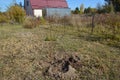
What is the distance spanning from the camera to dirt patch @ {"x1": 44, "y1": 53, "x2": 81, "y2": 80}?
3863 mm

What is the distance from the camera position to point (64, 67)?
4.18 meters

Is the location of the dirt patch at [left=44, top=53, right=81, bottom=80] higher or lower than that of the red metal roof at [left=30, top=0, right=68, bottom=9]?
lower

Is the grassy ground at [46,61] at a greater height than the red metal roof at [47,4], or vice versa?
the red metal roof at [47,4]

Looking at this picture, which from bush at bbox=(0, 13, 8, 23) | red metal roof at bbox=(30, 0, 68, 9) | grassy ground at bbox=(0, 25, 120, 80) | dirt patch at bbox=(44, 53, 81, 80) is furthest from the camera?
red metal roof at bbox=(30, 0, 68, 9)

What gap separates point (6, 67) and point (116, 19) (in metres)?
4.87

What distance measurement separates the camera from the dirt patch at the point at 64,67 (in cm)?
386

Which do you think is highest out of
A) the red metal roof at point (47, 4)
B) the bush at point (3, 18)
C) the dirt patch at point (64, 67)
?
the red metal roof at point (47, 4)

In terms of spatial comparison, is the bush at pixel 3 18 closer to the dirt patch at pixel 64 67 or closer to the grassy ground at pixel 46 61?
the grassy ground at pixel 46 61

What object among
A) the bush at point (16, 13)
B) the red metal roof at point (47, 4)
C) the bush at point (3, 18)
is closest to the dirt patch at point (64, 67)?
the bush at point (16, 13)

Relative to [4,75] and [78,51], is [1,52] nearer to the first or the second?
[4,75]

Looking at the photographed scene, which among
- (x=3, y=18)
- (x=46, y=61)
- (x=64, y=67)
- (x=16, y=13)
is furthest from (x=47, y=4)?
(x=64, y=67)

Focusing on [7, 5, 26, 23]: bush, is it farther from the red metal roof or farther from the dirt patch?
the red metal roof

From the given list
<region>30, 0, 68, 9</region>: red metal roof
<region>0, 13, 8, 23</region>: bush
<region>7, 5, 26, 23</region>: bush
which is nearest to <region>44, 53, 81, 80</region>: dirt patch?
<region>7, 5, 26, 23</region>: bush

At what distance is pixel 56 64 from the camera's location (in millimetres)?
4309
